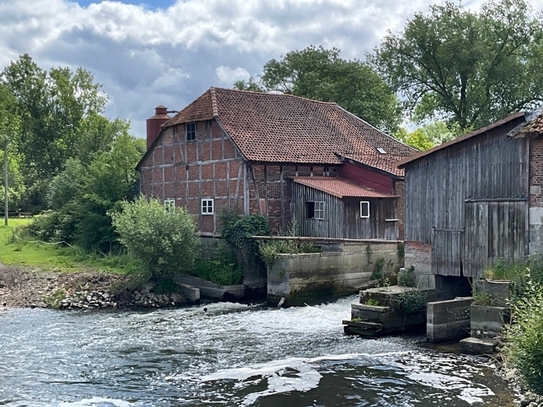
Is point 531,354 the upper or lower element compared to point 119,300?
upper

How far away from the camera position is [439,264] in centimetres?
1994

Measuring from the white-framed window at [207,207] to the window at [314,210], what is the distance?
4343 millimetres

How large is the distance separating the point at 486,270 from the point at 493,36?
83.5ft

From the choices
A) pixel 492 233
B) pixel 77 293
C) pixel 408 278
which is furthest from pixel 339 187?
pixel 77 293

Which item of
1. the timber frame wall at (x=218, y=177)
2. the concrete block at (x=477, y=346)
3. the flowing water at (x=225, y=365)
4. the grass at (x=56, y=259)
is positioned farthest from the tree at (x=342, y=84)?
the concrete block at (x=477, y=346)

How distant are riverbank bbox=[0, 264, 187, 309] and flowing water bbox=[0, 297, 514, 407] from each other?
230 centimetres

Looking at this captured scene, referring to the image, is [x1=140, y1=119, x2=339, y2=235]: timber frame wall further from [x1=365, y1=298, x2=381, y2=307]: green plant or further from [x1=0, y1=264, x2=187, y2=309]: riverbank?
[x1=365, y1=298, x2=381, y2=307]: green plant

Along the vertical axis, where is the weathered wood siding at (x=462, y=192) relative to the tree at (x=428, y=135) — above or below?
below

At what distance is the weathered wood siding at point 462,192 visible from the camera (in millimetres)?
17969

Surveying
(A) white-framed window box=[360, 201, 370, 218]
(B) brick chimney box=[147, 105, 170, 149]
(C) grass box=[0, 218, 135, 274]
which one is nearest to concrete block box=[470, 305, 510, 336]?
(A) white-framed window box=[360, 201, 370, 218]

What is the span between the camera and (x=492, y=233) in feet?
60.9

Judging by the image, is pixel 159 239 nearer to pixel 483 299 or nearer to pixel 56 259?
pixel 56 259

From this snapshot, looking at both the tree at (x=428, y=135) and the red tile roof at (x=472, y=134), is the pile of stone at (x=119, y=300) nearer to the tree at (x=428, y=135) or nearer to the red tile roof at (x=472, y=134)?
the red tile roof at (x=472, y=134)

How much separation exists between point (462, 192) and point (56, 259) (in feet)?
64.1
